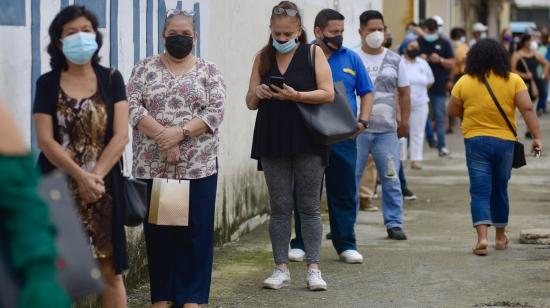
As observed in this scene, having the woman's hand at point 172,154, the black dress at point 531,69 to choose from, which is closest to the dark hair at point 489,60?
the woman's hand at point 172,154

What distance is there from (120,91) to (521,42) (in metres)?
19.0

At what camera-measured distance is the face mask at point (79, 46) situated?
5531mm

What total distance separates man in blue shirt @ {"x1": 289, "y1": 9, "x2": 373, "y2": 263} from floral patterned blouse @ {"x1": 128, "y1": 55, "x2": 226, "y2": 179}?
183 cm

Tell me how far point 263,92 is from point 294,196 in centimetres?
78

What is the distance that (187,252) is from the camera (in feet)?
22.8

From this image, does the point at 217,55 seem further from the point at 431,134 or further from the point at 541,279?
the point at 431,134

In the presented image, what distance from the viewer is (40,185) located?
3502mm

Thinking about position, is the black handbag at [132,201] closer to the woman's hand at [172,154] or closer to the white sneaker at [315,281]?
the woman's hand at [172,154]

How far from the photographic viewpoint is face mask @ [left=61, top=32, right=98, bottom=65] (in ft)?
18.1

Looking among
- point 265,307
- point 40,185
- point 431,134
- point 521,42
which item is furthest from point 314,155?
point 521,42

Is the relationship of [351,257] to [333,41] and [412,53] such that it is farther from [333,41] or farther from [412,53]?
[412,53]

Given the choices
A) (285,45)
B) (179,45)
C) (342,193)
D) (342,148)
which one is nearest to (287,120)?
(285,45)

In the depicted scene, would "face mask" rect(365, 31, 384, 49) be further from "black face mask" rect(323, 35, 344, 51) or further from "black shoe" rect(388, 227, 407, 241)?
"black shoe" rect(388, 227, 407, 241)

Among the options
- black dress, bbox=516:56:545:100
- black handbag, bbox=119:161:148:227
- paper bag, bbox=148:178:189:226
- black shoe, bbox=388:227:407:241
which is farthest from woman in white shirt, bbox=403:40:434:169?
black handbag, bbox=119:161:148:227
